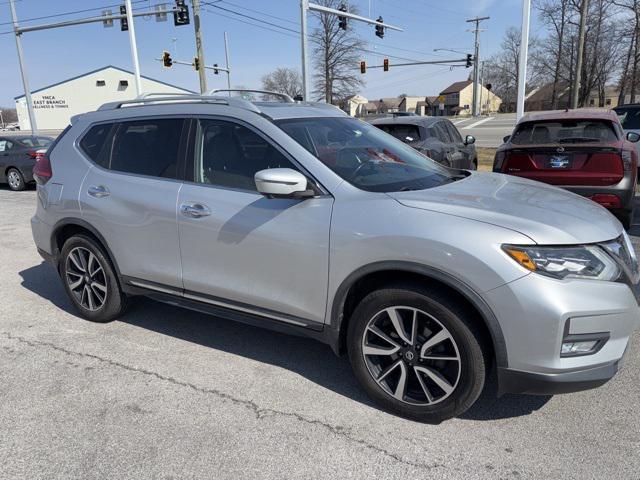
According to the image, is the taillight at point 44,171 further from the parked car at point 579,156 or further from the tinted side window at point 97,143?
the parked car at point 579,156

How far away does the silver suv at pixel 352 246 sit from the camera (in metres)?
2.49

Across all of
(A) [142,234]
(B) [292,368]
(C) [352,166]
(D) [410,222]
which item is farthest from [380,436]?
(A) [142,234]

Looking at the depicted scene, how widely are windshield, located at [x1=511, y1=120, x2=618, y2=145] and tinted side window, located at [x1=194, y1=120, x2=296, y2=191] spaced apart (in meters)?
4.26

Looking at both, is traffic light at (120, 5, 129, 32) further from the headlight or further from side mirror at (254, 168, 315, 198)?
the headlight

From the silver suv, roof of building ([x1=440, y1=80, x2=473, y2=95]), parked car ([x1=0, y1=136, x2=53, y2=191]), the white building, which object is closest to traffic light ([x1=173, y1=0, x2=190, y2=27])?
parked car ([x1=0, y1=136, x2=53, y2=191])

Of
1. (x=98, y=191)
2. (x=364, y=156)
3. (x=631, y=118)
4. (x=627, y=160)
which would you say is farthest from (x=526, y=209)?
(x=631, y=118)

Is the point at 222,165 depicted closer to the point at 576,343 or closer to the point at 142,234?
the point at 142,234

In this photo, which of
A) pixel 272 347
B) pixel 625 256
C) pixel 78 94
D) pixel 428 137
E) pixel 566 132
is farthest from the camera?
pixel 78 94

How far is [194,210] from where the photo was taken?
346cm

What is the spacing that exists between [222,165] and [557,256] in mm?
2182

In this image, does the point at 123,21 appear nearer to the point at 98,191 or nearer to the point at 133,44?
the point at 133,44

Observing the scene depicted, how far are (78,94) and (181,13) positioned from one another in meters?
63.7

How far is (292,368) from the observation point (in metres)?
3.55

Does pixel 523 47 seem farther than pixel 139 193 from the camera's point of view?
Yes
